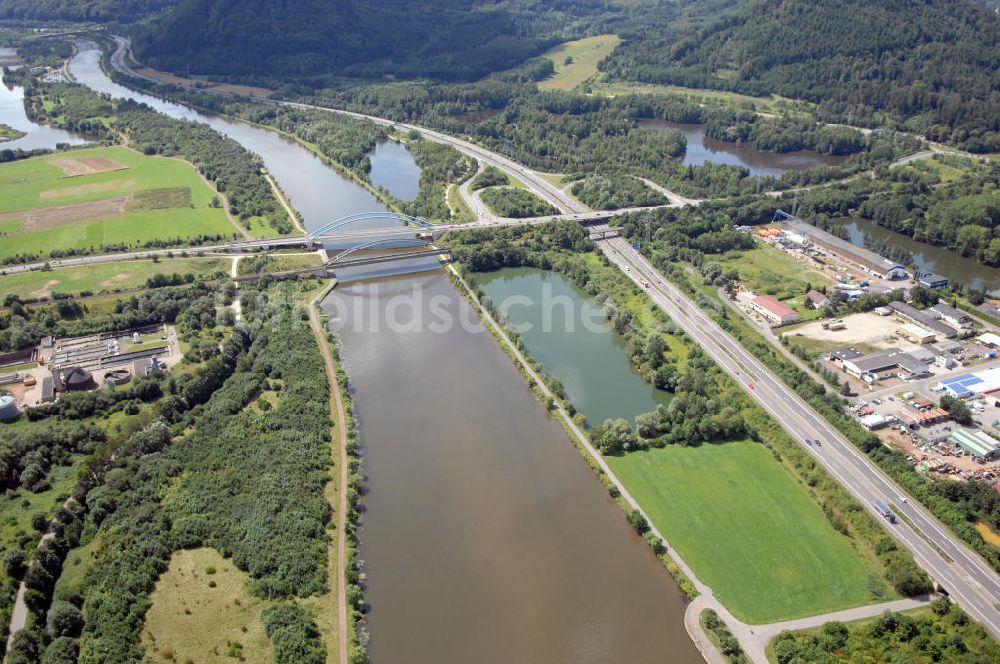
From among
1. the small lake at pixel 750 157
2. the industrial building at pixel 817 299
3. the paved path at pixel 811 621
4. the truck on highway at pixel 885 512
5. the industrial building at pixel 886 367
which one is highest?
the small lake at pixel 750 157

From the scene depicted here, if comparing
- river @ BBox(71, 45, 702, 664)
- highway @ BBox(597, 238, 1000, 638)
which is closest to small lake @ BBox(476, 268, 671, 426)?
river @ BBox(71, 45, 702, 664)

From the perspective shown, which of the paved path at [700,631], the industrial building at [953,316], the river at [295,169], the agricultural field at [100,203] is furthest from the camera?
the river at [295,169]

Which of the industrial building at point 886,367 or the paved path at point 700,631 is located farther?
the industrial building at point 886,367

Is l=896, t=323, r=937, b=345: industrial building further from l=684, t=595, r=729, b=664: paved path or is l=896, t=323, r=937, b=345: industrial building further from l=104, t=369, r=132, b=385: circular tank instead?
l=104, t=369, r=132, b=385: circular tank

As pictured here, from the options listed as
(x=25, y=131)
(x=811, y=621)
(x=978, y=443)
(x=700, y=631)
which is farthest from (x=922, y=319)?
(x=25, y=131)

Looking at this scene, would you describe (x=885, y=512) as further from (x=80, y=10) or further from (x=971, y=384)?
(x=80, y=10)

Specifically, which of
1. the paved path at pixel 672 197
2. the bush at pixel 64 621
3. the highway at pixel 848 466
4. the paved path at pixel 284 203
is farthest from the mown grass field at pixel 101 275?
the paved path at pixel 672 197

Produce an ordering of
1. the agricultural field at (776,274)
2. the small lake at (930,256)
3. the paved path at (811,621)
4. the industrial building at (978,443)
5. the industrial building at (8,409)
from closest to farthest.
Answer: the paved path at (811,621), the industrial building at (978,443), the industrial building at (8,409), the agricultural field at (776,274), the small lake at (930,256)

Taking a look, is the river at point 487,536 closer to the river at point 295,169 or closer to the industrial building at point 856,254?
the river at point 295,169
